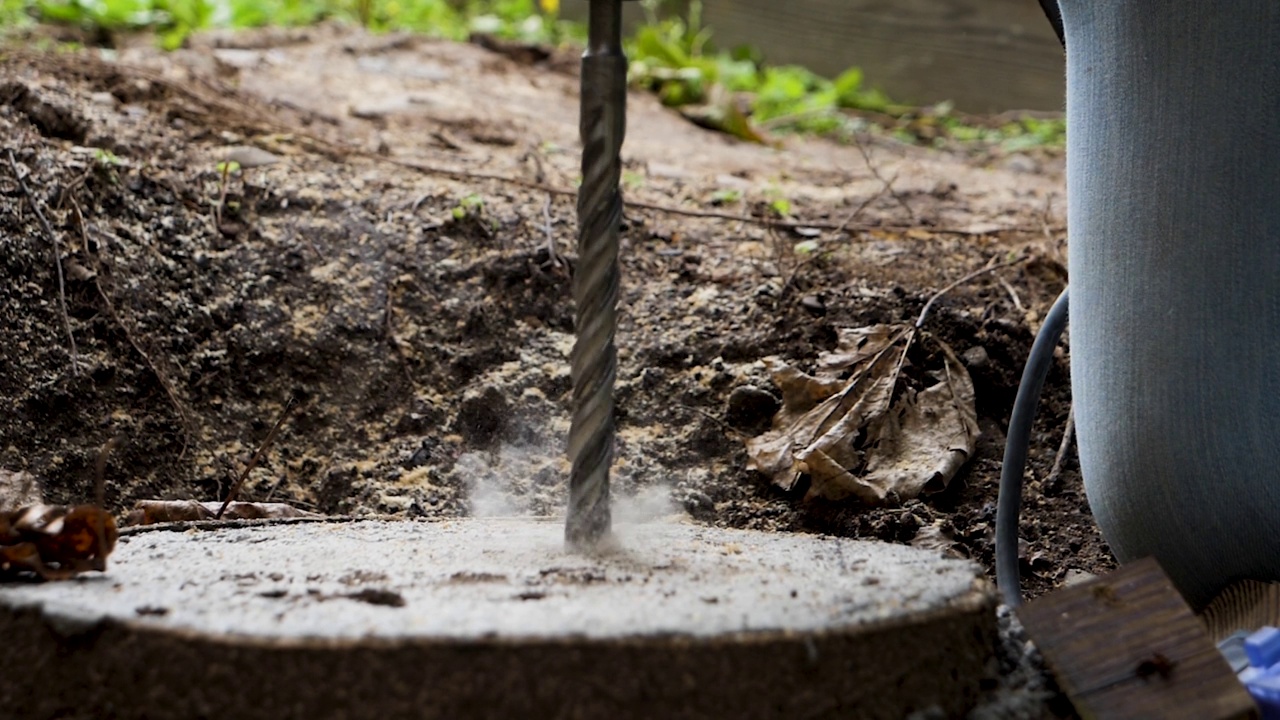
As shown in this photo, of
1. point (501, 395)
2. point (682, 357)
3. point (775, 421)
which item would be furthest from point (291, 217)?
point (775, 421)

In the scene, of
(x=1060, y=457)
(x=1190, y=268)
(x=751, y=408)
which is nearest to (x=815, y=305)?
(x=751, y=408)

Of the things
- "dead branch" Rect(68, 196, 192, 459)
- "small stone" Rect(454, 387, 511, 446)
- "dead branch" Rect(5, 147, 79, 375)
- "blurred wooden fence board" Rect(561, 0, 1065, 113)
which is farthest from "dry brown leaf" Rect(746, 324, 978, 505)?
"blurred wooden fence board" Rect(561, 0, 1065, 113)

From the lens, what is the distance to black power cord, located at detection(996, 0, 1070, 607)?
167 cm

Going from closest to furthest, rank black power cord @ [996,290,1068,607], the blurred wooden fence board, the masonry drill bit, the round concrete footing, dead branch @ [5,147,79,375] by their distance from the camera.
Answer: the round concrete footing
the masonry drill bit
black power cord @ [996,290,1068,607]
dead branch @ [5,147,79,375]
the blurred wooden fence board

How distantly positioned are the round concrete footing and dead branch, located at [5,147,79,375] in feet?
2.99

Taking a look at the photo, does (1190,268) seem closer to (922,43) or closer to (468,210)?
(468,210)

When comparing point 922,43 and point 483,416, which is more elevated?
point 922,43

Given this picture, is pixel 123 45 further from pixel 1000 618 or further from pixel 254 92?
pixel 1000 618

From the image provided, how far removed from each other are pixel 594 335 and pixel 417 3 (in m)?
4.60

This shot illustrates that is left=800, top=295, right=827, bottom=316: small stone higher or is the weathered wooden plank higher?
left=800, top=295, right=827, bottom=316: small stone

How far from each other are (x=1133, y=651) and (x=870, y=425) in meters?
0.85

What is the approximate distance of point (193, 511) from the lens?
179cm

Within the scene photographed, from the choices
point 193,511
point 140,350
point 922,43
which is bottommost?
point 193,511

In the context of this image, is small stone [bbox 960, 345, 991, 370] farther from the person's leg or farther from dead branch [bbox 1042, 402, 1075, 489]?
the person's leg
